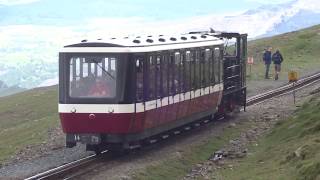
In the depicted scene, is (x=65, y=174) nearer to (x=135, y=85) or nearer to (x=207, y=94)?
(x=135, y=85)

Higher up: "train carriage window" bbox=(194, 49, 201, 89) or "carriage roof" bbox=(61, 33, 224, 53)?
"carriage roof" bbox=(61, 33, 224, 53)

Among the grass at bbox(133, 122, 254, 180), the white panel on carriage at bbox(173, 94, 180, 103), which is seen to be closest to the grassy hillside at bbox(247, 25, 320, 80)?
the grass at bbox(133, 122, 254, 180)

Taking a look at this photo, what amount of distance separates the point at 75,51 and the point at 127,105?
2113 mm

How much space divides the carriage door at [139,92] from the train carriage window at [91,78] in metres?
0.69

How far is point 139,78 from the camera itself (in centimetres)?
1992

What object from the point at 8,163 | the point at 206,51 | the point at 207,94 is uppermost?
the point at 206,51

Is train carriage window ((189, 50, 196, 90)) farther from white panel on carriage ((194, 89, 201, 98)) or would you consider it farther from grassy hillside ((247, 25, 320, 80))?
grassy hillside ((247, 25, 320, 80))

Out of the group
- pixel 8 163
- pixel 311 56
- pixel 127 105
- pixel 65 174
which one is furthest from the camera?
pixel 311 56

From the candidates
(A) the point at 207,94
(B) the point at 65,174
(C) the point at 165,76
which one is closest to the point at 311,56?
(A) the point at 207,94

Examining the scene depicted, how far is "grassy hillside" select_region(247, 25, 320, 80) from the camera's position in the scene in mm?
50812

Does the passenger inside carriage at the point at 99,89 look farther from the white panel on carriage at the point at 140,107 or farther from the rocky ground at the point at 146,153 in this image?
the rocky ground at the point at 146,153

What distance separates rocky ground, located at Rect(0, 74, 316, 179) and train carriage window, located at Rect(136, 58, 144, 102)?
1.79 m

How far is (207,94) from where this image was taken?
26000 millimetres

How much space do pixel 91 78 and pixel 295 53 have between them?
43.8m
